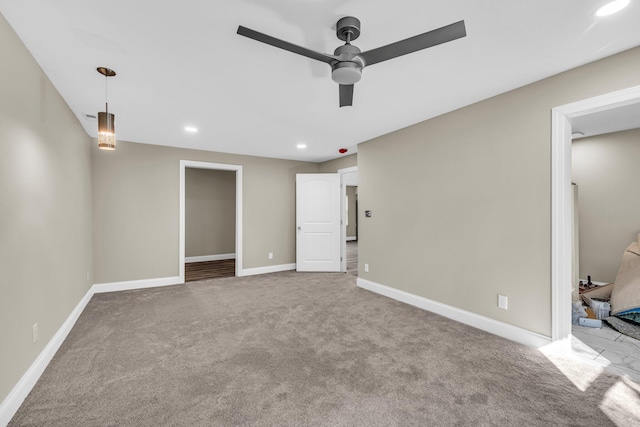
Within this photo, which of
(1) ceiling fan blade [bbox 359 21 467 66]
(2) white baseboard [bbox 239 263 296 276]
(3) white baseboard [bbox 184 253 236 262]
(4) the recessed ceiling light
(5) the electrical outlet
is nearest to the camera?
(1) ceiling fan blade [bbox 359 21 467 66]

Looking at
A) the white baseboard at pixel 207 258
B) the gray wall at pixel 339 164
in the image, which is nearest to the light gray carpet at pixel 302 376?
the gray wall at pixel 339 164

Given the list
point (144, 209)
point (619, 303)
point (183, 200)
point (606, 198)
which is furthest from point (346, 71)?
point (606, 198)

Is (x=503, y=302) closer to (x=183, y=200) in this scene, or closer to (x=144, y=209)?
(x=183, y=200)

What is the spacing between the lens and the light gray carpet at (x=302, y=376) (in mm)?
1727

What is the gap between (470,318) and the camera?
3.06m

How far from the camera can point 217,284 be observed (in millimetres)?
4895

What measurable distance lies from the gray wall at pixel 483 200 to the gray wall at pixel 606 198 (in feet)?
8.38

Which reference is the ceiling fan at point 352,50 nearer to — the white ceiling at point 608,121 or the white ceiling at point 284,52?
the white ceiling at point 284,52

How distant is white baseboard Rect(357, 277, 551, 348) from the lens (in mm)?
2579

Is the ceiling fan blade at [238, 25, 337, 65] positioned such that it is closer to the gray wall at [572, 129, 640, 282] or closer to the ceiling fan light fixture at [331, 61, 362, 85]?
the ceiling fan light fixture at [331, 61, 362, 85]

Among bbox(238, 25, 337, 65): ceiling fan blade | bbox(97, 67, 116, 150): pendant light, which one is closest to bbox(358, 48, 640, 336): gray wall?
bbox(238, 25, 337, 65): ceiling fan blade

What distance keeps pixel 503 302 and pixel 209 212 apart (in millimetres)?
6686

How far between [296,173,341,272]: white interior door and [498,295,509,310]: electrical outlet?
3.27m

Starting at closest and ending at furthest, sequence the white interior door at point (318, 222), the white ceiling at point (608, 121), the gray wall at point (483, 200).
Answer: the gray wall at point (483, 200)
the white ceiling at point (608, 121)
the white interior door at point (318, 222)
